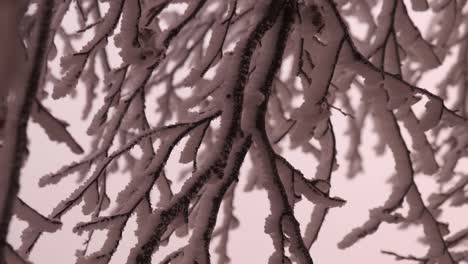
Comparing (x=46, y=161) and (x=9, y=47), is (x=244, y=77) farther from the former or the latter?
(x=46, y=161)

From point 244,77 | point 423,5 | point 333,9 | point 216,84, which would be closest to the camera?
point 244,77

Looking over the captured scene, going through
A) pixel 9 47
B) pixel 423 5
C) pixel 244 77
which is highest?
pixel 423 5

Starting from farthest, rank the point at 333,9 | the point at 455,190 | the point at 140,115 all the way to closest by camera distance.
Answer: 1. the point at 455,190
2. the point at 140,115
3. the point at 333,9

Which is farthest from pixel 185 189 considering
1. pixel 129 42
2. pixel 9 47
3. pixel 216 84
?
pixel 9 47

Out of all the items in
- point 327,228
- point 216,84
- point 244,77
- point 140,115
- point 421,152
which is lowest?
point 421,152

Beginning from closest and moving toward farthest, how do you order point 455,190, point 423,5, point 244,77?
point 244,77
point 423,5
point 455,190

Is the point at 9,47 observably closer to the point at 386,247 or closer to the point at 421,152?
the point at 421,152

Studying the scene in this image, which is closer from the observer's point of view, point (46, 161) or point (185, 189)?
point (185, 189)

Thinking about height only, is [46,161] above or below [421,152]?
above

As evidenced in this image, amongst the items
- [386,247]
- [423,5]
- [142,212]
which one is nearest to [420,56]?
[423,5]
